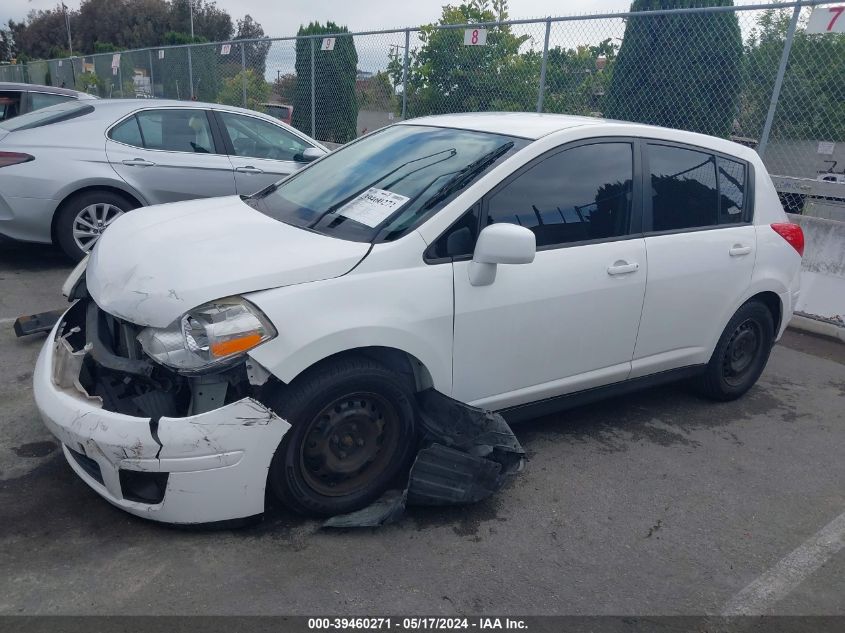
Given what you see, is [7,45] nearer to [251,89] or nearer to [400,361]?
[251,89]

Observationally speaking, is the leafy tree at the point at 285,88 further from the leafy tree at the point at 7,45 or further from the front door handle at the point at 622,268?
the leafy tree at the point at 7,45

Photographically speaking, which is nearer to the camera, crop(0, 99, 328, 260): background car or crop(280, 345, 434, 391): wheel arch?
crop(280, 345, 434, 391): wheel arch

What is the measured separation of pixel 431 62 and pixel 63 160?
573cm

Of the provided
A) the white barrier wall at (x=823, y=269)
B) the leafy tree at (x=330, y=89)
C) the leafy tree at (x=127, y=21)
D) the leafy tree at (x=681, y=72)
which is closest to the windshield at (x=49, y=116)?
the leafy tree at (x=681, y=72)

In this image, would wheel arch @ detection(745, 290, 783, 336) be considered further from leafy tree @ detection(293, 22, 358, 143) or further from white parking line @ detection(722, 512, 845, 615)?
leafy tree @ detection(293, 22, 358, 143)

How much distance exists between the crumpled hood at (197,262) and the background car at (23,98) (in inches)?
259

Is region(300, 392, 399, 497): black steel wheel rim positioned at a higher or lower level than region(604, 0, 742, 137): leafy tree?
lower

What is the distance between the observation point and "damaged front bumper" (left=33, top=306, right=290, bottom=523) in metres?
2.63

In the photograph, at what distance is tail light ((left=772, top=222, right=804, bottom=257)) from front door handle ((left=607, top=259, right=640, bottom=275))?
55.6 inches

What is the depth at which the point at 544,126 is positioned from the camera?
3729mm

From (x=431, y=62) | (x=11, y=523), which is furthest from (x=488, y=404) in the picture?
(x=431, y=62)

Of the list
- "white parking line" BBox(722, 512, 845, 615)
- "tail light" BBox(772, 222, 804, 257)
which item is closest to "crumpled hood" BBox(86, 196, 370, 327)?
"white parking line" BBox(722, 512, 845, 615)

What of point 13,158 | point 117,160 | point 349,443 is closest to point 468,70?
point 117,160

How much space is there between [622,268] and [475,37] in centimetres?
651
